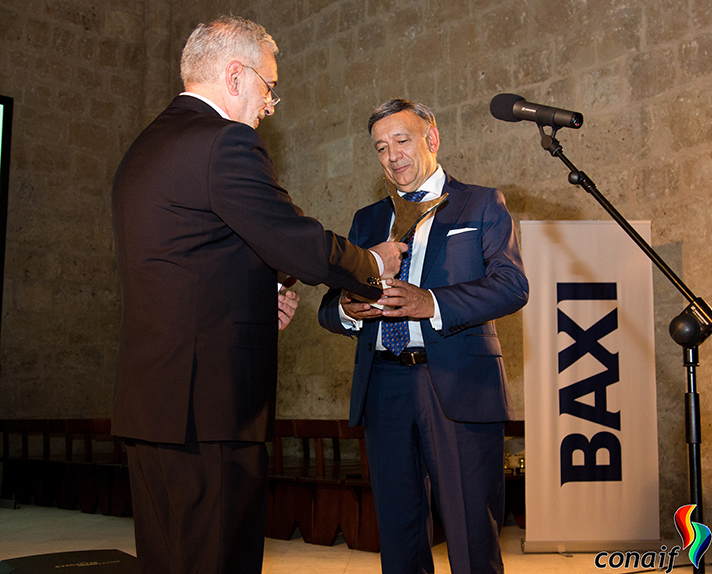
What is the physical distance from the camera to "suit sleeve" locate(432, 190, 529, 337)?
216 cm

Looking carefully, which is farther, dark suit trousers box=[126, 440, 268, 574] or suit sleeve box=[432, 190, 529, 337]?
suit sleeve box=[432, 190, 529, 337]

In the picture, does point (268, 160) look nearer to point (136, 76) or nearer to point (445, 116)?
point (445, 116)

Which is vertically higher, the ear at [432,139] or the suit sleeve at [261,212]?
the ear at [432,139]

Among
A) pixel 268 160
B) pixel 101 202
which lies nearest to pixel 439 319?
pixel 268 160

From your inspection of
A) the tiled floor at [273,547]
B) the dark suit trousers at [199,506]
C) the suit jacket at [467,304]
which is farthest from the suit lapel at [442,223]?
the tiled floor at [273,547]

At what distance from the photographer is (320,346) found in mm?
6988

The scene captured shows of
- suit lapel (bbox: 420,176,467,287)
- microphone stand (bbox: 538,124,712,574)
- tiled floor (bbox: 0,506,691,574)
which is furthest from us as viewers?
tiled floor (bbox: 0,506,691,574)

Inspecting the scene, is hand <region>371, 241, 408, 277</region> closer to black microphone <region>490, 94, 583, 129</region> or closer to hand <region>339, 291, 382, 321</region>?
hand <region>339, 291, 382, 321</region>

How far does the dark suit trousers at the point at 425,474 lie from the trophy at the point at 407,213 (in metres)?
0.42

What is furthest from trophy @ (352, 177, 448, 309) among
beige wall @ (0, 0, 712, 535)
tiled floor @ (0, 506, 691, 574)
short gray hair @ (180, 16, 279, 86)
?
beige wall @ (0, 0, 712, 535)

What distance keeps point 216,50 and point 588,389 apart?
9.77ft

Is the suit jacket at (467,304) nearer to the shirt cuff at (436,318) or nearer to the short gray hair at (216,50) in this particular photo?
the shirt cuff at (436,318)

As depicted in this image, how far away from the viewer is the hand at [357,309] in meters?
2.12

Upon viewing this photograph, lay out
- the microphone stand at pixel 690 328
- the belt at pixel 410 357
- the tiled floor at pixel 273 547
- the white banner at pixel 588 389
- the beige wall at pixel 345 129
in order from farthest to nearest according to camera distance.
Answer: the beige wall at pixel 345 129 → the white banner at pixel 588 389 → the tiled floor at pixel 273 547 → the belt at pixel 410 357 → the microphone stand at pixel 690 328
